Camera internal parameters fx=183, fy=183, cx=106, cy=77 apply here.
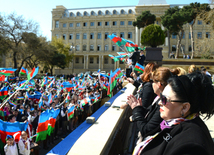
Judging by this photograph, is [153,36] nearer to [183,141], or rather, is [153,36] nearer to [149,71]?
[149,71]

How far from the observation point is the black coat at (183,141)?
1.14 m

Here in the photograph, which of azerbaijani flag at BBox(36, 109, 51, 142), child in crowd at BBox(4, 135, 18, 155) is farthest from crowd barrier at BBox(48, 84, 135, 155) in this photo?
azerbaijani flag at BBox(36, 109, 51, 142)

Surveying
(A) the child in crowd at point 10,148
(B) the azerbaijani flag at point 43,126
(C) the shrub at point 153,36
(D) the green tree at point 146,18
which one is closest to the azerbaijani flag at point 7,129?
(A) the child in crowd at point 10,148

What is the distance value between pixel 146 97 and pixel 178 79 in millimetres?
1511

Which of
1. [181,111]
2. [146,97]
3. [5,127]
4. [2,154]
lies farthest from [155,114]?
[2,154]

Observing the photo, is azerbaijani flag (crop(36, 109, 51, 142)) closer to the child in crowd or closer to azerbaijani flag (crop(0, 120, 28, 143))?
azerbaijani flag (crop(0, 120, 28, 143))

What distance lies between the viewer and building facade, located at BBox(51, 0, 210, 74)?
203 ft

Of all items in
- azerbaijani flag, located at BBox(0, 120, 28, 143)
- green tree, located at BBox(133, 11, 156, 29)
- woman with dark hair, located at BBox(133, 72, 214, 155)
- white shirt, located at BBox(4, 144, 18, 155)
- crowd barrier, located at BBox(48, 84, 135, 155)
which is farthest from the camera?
green tree, located at BBox(133, 11, 156, 29)

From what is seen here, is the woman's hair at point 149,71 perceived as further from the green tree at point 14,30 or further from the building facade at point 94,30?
the building facade at point 94,30

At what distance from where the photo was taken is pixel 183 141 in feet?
3.89

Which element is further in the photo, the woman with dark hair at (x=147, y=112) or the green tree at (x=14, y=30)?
the green tree at (x=14, y=30)

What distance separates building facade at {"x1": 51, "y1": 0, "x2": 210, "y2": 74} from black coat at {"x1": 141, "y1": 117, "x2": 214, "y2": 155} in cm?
5854

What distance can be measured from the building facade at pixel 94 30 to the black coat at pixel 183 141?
58.5 metres

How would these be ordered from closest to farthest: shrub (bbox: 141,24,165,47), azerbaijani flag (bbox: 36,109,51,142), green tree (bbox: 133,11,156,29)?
azerbaijani flag (bbox: 36,109,51,142)
shrub (bbox: 141,24,165,47)
green tree (bbox: 133,11,156,29)
